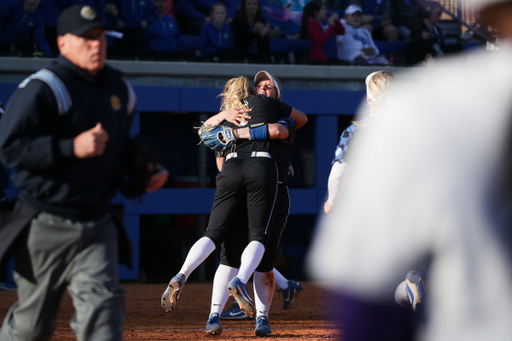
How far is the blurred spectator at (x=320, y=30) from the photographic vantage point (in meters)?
10.0

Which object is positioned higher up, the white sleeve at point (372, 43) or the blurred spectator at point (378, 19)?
the blurred spectator at point (378, 19)

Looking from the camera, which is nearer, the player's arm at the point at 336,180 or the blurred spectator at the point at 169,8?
the player's arm at the point at 336,180

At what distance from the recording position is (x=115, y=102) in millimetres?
2811

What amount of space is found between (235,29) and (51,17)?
2803 millimetres

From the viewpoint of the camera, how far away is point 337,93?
9.21 metres

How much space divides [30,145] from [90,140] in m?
0.26

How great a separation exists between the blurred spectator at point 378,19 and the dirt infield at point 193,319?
5.56 metres

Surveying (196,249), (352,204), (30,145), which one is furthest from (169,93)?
(352,204)

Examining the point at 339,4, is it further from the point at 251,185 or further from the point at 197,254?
the point at 197,254

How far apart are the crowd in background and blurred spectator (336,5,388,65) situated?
0.6 inches

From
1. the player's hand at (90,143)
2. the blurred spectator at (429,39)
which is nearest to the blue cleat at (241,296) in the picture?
the player's hand at (90,143)

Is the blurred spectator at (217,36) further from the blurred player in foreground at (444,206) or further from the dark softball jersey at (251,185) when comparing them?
the blurred player in foreground at (444,206)

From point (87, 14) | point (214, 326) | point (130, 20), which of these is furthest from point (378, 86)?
point (130, 20)

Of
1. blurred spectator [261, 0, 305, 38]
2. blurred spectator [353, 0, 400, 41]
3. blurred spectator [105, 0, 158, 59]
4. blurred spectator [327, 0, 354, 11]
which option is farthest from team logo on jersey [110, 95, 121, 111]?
blurred spectator [327, 0, 354, 11]
